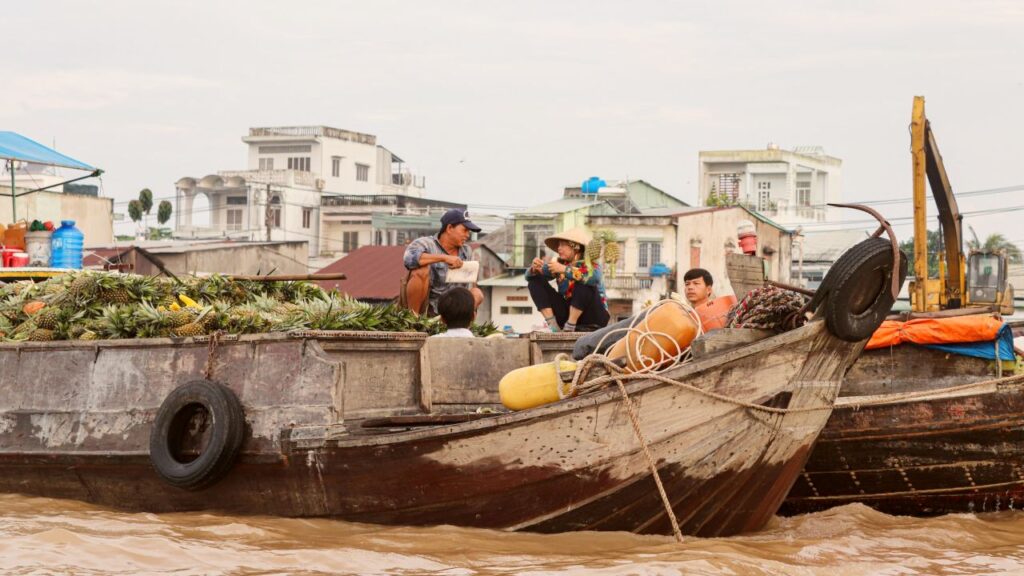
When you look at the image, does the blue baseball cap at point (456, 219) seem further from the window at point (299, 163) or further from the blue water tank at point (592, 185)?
the window at point (299, 163)

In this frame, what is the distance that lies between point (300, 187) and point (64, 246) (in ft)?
165

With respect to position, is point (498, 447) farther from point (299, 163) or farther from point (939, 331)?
point (299, 163)

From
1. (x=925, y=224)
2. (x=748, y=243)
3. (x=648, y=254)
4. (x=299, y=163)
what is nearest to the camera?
(x=748, y=243)

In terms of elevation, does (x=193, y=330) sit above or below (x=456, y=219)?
below

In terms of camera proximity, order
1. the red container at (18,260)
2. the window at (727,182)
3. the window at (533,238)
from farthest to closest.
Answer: the window at (727,182) < the window at (533,238) < the red container at (18,260)

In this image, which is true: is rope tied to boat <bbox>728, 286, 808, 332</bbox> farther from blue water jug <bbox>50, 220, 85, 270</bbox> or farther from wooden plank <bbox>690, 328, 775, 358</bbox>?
blue water jug <bbox>50, 220, 85, 270</bbox>

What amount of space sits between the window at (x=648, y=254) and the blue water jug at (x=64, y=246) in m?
32.3

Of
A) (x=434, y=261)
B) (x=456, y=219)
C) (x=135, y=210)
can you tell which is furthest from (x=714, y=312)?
(x=135, y=210)

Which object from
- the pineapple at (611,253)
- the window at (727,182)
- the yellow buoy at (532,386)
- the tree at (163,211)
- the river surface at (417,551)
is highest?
the window at (727,182)

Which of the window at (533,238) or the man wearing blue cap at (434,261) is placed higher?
the window at (533,238)

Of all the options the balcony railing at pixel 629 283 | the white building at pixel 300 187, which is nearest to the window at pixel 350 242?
the white building at pixel 300 187

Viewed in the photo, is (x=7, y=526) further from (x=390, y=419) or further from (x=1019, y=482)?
(x=1019, y=482)

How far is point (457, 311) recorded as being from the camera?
7.82 meters

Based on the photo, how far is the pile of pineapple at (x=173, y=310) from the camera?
7102 mm
